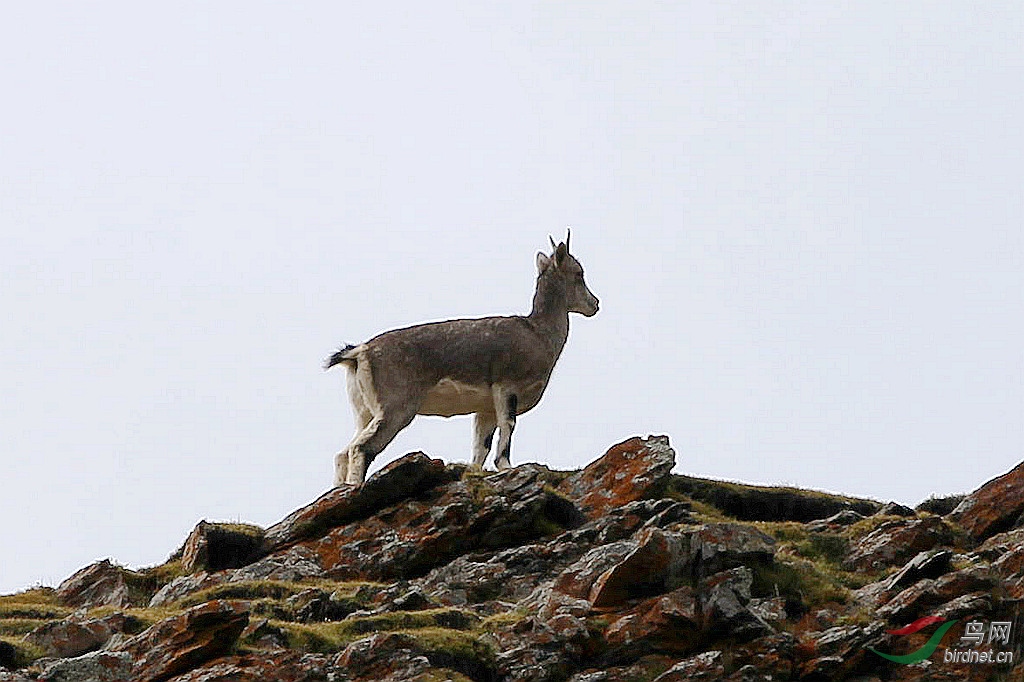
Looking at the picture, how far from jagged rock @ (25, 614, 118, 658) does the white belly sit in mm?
9339

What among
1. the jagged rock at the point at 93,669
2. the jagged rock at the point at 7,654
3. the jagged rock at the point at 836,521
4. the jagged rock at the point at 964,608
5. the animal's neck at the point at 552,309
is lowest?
the jagged rock at the point at 964,608

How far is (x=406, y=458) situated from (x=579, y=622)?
Result: 6.30m

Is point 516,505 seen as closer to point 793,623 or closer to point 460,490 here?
point 460,490

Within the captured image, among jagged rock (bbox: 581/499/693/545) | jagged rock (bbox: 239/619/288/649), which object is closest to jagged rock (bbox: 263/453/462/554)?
jagged rock (bbox: 581/499/693/545)

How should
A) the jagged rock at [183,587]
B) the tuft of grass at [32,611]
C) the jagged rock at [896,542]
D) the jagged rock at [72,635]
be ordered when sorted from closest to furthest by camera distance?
1. the jagged rock at [72,635]
2. the tuft of grass at [32,611]
3. the jagged rock at [896,542]
4. the jagged rock at [183,587]

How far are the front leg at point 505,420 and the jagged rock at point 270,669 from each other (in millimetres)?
9605

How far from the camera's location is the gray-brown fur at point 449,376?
27.5 metres

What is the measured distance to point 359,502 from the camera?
24594mm

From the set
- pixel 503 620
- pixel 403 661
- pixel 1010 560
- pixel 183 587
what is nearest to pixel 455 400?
pixel 183 587

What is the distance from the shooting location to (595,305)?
32.1 meters

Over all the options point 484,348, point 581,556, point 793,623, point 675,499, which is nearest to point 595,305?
point 484,348

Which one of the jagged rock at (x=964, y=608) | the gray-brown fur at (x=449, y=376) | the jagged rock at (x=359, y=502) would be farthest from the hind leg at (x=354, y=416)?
the jagged rock at (x=964, y=608)

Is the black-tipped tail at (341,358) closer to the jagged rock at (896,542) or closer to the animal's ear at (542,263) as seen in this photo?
the animal's ear at (542,263)

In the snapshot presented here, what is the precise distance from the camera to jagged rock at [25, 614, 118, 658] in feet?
64.4
